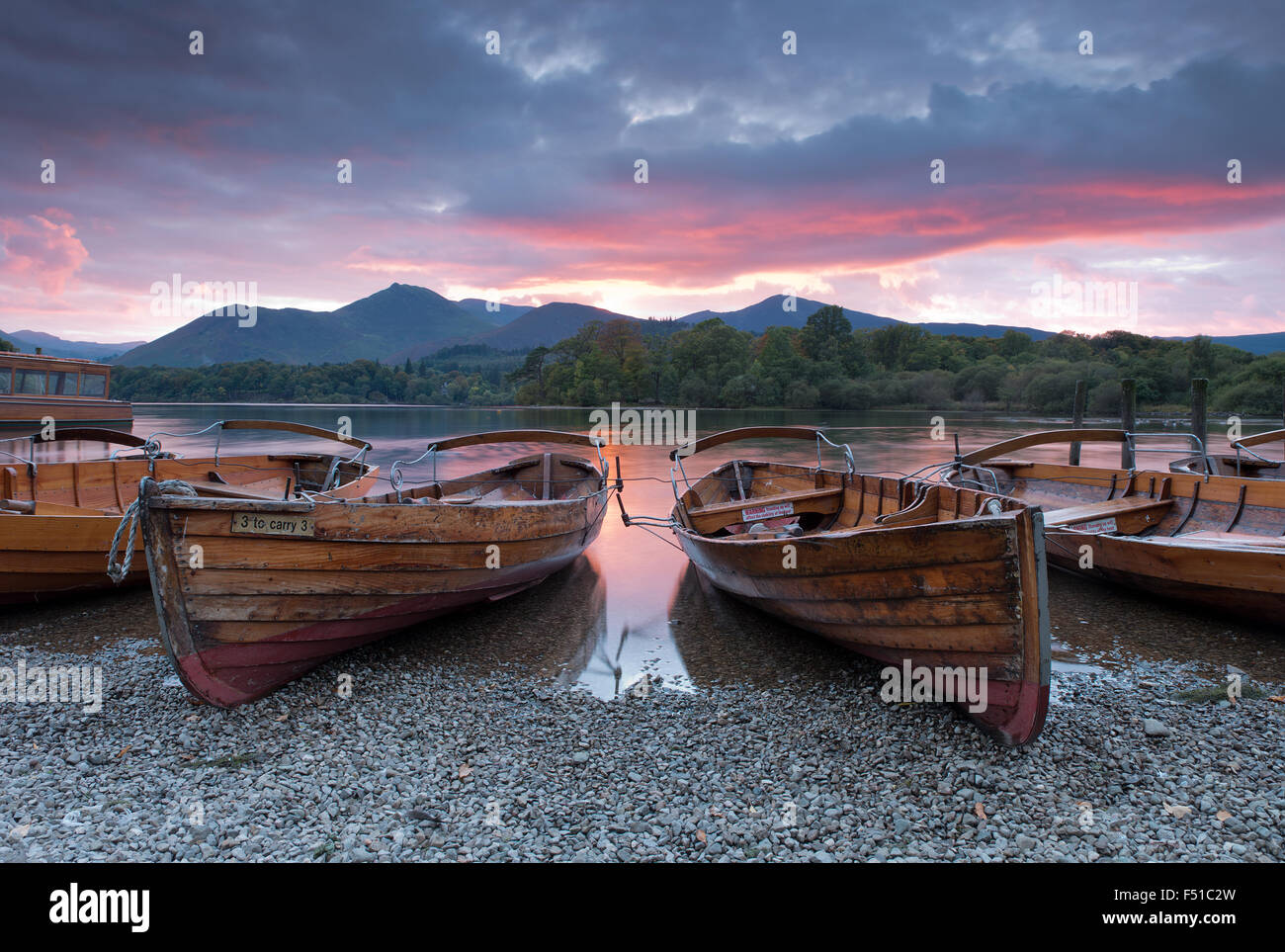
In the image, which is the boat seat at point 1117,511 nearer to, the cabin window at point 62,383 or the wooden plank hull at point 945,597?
the wooden plank hull at point 945,597

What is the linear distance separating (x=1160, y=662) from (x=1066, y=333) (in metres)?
132

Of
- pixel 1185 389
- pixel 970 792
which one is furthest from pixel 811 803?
pixel 1185 389

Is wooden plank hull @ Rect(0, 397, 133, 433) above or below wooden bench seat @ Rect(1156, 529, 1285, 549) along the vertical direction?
above

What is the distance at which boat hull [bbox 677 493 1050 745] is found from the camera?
428 centimetres

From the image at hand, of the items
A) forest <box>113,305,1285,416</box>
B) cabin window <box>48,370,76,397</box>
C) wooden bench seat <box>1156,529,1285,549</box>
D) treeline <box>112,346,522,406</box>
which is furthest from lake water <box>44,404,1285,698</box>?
treeline <box>112,346,522,406</box>

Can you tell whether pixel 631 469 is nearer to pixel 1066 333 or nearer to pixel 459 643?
pixel 459 643

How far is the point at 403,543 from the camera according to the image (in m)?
5.85

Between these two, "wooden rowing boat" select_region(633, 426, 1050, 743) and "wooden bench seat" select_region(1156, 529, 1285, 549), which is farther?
"wooden bench seat" select_region(1156, 529, 1285, 549)

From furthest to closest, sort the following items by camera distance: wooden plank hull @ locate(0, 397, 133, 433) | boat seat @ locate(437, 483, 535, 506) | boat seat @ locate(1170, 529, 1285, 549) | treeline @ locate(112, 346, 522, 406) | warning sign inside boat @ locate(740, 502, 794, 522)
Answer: treeline @ locate(112, 346, 522, 406) → wooden plank hull @ locate(0, 397, 133, 433) → boat seat @ locate(437, 483, 535, 506) → warning sign inside boat @ locate(740, 502, 794, 522) → boat seat @ locate(1170, 529, 1285, 549)

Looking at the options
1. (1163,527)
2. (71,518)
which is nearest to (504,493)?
(71,518)

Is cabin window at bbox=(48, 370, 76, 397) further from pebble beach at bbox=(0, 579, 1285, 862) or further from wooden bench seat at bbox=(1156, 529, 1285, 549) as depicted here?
wooden bench seat at bbox=(1156, 529, 1285, 549)

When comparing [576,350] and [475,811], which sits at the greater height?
[576,350]

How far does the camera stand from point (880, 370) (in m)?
107

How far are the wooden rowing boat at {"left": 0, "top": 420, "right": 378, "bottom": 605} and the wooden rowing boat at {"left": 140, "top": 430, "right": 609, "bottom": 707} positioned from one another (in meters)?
0.83
